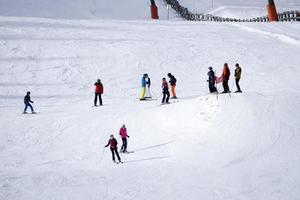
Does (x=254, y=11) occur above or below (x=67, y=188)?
above

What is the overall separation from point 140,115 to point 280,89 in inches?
281

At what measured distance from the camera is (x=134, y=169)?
1315 centimetres

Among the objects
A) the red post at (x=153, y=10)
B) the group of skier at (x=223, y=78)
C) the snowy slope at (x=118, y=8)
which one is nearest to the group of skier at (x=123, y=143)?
the group of skier at (x=223, y=78)

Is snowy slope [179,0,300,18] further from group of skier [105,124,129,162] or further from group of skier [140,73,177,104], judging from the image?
group of skier [105,124,129,162]

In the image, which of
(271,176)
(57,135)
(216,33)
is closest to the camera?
(271,176)

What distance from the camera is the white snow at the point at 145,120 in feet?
39.3

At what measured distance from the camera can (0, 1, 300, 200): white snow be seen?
39.3ft

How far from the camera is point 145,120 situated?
17.2m

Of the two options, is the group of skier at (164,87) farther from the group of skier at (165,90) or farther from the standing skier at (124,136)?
the standing skier at (124,136)

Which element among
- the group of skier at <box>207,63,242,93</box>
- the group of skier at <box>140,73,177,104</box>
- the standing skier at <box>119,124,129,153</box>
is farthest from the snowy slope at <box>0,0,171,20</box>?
the standing skier at <box>119,124,129,153</box>

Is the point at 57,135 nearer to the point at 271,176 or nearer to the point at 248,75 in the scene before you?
the point at 271,176

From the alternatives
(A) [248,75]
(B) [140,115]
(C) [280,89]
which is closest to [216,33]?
(A) [248,75]

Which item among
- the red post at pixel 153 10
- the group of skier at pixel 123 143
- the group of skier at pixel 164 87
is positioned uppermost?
the red post at pixel 153 10

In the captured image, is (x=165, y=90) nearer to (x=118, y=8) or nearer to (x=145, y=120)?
(x=145, y=120)
